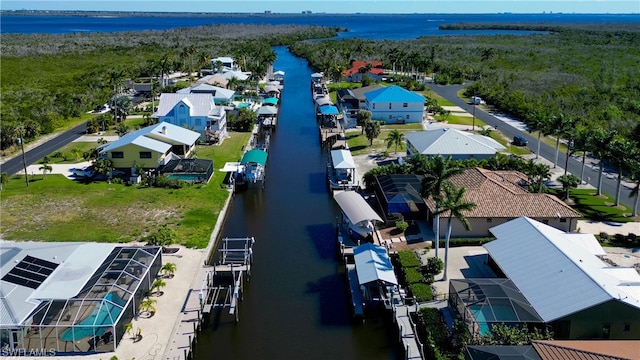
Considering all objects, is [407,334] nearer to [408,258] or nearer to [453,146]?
[408,258]

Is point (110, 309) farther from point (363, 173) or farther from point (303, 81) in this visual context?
point (303, 81)

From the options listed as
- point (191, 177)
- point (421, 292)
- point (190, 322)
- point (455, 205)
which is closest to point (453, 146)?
point (455, 205)

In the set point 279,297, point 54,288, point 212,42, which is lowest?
point 279,297

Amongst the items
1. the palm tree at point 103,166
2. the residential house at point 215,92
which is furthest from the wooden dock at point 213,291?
the residential house at point 215,92

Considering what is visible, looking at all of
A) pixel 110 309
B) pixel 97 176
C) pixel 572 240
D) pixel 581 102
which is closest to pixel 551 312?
pixel 572 240

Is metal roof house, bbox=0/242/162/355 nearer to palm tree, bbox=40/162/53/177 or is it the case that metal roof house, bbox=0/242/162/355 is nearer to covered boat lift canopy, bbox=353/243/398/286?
covered boat lift canopy, bbox=353/243/398/286

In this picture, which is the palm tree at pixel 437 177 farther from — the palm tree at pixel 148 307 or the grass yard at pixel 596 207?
the palm tree at pixel 148 307

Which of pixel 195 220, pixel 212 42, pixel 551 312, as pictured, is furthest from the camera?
pixel 212 42
